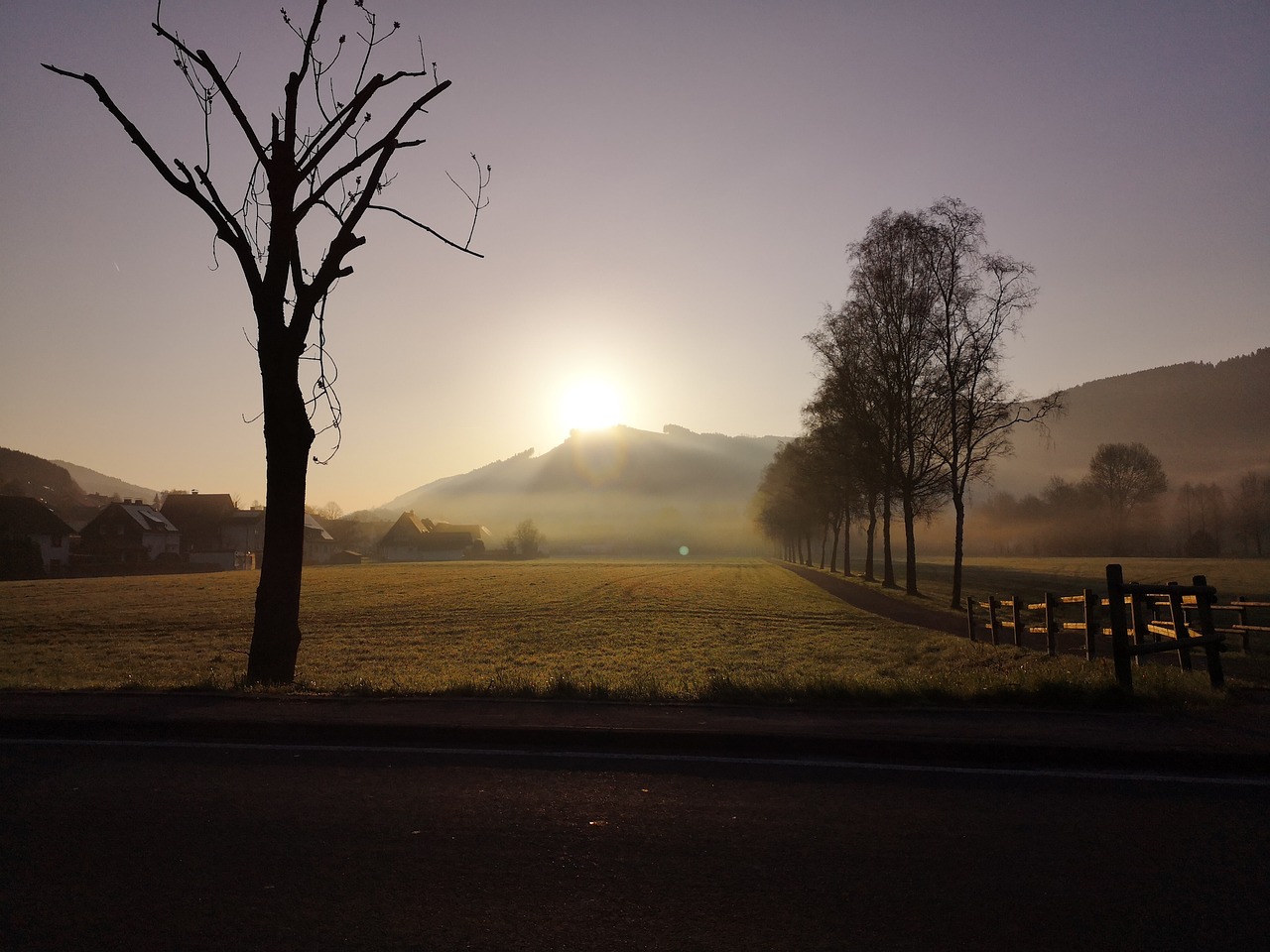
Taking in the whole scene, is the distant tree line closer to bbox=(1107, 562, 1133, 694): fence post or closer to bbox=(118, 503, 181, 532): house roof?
bbox=(1107, 562, 1133, 694): fence post

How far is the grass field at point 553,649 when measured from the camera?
9.18m

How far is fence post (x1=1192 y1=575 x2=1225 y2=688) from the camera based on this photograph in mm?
9273

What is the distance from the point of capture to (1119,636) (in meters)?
8.94

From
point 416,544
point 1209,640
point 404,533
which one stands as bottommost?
point 1209,640

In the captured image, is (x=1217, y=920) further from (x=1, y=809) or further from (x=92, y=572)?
(x=92, y=572)

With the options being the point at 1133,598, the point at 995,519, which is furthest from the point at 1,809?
the point at 995,519

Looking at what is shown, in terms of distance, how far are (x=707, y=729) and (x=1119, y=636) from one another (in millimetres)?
5260

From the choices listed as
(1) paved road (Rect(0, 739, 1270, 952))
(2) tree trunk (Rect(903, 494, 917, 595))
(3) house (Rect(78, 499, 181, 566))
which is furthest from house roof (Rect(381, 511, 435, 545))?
(1) paved road (Rect(0, 739, 1270, 952))

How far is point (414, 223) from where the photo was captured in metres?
11.6

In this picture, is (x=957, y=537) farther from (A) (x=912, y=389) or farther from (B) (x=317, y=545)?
(B) (x=317, y=545)

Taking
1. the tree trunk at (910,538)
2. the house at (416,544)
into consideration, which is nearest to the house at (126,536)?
the house at (416,544)

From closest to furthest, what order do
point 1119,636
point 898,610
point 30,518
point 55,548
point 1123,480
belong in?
1. point 1119,636
2. point 898,610
3. point 30,518
4. point 55,548
5. point 1123,480

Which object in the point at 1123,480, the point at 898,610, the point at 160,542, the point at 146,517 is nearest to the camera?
the point at 898,610

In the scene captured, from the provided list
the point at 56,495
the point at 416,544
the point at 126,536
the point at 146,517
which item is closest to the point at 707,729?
the point at 126,536
